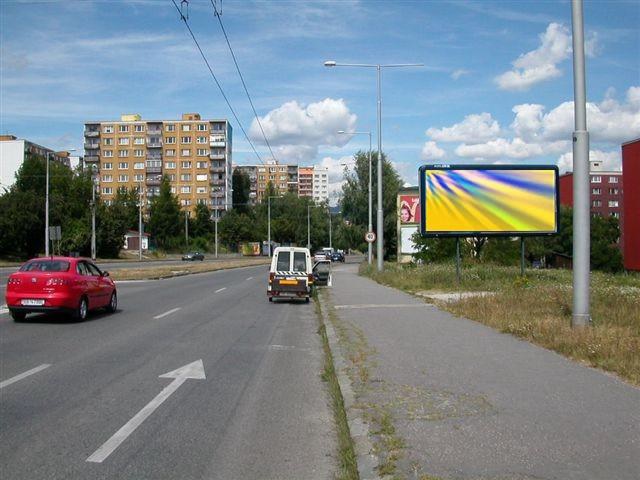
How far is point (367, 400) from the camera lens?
6703mm

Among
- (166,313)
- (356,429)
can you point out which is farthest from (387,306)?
(356,429)

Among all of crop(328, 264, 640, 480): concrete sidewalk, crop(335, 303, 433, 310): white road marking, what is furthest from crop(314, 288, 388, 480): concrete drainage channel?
crop(335, 303, 433, 310): white road marking

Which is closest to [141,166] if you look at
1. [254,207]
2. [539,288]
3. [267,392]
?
[254,207]

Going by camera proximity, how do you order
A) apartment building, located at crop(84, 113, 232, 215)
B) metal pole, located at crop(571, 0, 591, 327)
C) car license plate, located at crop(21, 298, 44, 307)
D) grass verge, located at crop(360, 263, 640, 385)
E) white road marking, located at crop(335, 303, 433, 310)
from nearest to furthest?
grass verge, located at crop(360, 263, 640, 385), metal pole, located at crop(571, 0, 591, 327), car license plate, located at crop(21, 298, 44, 307), white road marking, located at crop(335, 303, 433, 310), apartment building, located at crop(84, 113, 232, 215)

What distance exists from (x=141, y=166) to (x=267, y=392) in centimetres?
11443

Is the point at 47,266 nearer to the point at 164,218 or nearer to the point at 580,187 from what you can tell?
the point at 580,187

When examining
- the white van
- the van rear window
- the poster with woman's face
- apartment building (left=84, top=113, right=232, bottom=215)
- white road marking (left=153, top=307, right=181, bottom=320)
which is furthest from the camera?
apartment building (left=84, top=113, right=232, bottom=215)

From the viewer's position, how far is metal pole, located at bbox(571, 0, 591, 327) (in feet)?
34.5

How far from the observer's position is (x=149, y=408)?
22.6ft

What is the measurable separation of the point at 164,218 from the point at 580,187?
97.7m

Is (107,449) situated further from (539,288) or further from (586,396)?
(539,288)

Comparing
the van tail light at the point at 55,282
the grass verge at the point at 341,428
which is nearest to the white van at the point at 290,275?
the van tail light at the point at 55,282

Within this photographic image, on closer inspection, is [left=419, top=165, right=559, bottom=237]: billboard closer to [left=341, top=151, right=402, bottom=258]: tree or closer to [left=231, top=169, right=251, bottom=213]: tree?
[left=341, top=151, right=402, bottom=258]: tree

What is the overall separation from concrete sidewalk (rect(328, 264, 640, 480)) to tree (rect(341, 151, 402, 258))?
164ft
